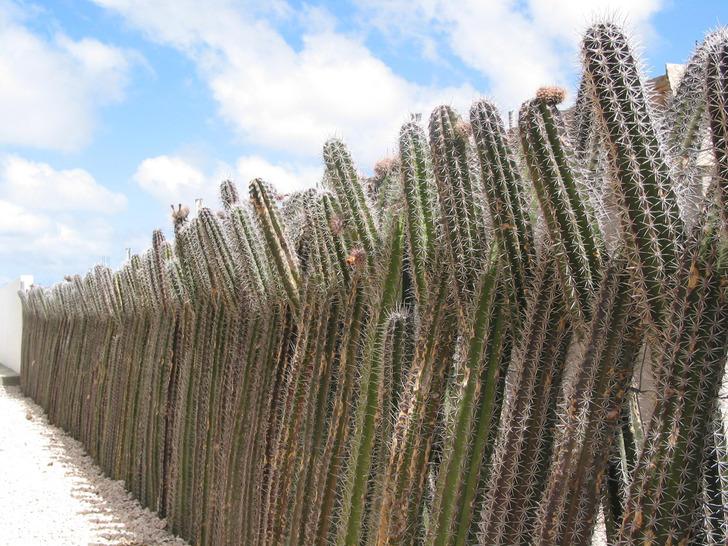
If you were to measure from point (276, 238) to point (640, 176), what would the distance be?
2781 millimetres

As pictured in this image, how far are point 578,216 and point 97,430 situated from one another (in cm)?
874

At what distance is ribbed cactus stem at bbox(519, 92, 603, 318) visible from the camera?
2.34 meters

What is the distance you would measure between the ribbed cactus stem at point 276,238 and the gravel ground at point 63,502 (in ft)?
8.99

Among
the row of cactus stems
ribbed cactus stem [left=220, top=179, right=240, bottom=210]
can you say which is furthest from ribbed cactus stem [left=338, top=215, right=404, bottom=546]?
ribbed cactus stem [left=220, top=179, right=240, bottom=210]

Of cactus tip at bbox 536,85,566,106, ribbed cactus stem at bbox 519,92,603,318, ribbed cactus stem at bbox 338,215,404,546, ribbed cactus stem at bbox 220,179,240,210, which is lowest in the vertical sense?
ribbed cactus stem at bbox 338,215,404,546

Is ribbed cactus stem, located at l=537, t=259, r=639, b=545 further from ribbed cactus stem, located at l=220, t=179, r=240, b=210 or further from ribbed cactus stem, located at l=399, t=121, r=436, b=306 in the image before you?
ribbed cactus stem, located at l=220, t=179, r=240, b=210

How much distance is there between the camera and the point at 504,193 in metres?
2.63

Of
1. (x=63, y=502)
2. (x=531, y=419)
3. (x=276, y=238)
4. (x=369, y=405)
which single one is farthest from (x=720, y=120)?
(x=63, y=502)

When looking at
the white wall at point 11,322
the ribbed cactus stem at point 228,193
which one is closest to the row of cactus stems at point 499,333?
the ribbed cactus stem at point 228,193

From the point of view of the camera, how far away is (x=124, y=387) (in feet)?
27.8

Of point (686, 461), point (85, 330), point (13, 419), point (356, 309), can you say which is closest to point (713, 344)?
point (686, 461)

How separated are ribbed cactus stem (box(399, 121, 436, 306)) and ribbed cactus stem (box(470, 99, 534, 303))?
1.53ft

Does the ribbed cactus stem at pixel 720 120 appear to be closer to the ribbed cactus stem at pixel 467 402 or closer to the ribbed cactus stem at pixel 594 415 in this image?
the ribbed cactus stem at pixel 594 415

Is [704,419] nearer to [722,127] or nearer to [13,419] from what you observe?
[722,127]
